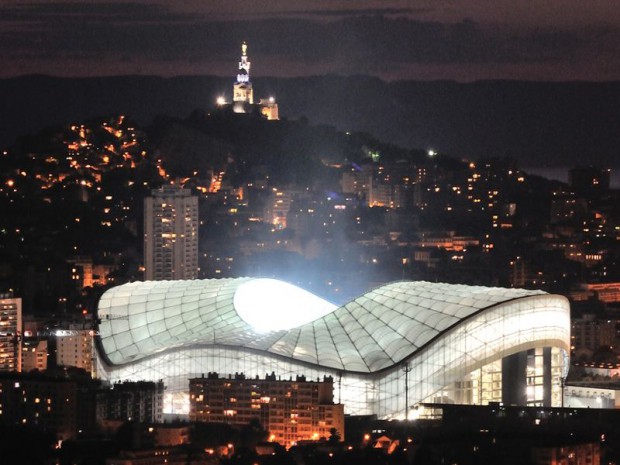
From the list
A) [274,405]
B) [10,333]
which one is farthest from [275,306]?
[10,333]

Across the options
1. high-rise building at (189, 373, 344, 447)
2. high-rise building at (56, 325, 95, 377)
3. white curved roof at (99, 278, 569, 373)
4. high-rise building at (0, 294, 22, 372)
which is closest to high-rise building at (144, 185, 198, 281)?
high-rise building at (0, 294, 22, 372)

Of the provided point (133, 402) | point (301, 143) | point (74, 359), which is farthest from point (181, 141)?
point (133, 402)

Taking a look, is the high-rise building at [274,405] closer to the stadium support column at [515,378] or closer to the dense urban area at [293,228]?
the dense urban area at [293,228]

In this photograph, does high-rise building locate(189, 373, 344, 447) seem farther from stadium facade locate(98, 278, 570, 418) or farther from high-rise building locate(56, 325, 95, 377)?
high-rise building locate(56, 325, 95, 377)

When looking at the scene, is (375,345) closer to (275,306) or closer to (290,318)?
(290,318)

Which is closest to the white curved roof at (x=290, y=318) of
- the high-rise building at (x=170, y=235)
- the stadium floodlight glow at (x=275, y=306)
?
the stadium floodlight glow at (x=275, y=306)
